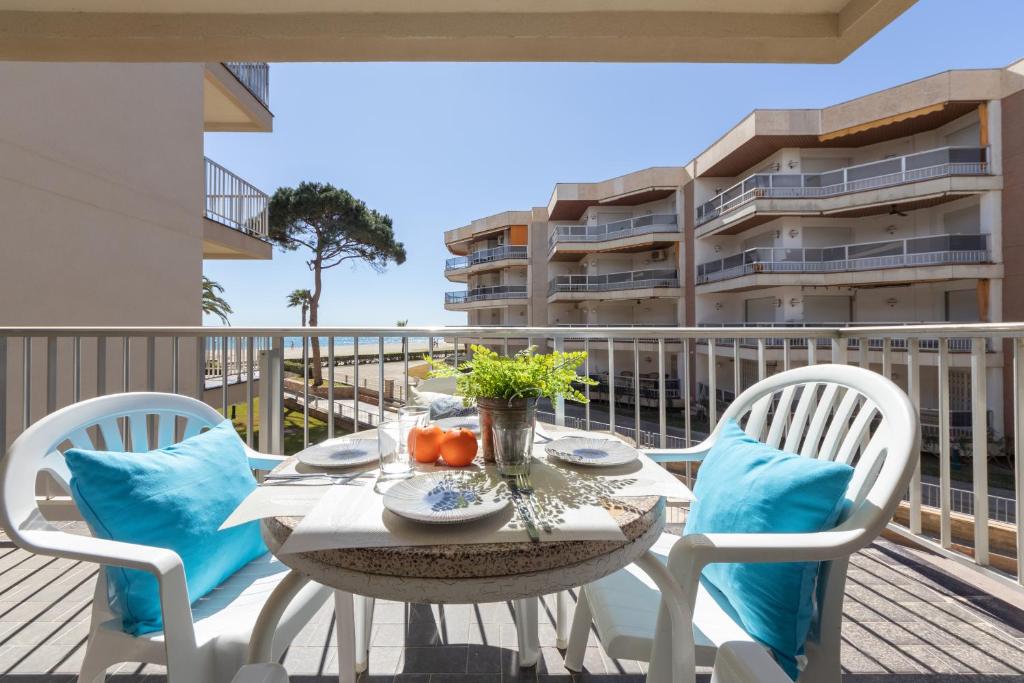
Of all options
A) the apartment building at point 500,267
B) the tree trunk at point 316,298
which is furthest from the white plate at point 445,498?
the apartment building at point 500,267

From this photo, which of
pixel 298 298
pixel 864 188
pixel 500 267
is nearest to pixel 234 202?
pixel 864 188

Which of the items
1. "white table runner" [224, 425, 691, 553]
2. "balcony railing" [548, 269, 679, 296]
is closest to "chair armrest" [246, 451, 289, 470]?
"white table runner" [224, 425, 691, 553]

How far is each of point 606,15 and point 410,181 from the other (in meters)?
33.0

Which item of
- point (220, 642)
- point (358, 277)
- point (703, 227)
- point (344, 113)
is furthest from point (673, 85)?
point (220, 642)

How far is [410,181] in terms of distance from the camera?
32562mm

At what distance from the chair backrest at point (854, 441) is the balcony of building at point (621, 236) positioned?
17.9m

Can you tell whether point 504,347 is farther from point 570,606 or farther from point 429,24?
point 429,24

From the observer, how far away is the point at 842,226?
1441 centimetres

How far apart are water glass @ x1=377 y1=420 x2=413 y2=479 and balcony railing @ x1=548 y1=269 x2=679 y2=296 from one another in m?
18.5

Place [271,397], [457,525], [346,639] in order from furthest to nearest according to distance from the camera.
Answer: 1. [271,397]
2. [346,639]
3. [457,525]

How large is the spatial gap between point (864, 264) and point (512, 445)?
52.2ft

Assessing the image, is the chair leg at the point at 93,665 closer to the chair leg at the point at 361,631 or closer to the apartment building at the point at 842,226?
the chair leg at the point at 361,631

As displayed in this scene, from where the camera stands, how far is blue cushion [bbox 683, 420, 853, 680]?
3.00 feet

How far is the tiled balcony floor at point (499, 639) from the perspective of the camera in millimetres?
1367
